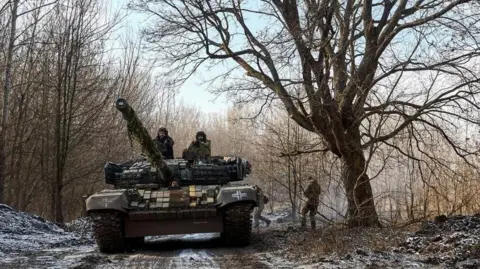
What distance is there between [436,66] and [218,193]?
443 cm

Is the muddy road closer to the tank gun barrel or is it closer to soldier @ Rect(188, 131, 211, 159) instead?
the tank gun barrel

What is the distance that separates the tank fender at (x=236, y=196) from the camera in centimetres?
968

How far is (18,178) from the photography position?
22078 mm

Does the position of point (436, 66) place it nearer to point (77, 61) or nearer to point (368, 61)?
point (368, 61)

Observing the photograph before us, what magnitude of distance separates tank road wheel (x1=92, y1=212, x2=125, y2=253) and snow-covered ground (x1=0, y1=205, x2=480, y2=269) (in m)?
0.26

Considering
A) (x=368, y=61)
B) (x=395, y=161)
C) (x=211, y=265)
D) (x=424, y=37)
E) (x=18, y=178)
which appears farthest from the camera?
(x=18, y=178)

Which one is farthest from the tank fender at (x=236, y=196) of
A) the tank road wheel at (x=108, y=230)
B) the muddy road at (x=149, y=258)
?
the tank road wheel at (x=108, y=230)

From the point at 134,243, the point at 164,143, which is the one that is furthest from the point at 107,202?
the point at 164,143

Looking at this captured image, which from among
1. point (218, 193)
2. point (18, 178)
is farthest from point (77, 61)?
point (218, 193)

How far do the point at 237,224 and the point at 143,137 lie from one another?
228 cm

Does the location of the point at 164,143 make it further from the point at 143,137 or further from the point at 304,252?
the point at 304,252

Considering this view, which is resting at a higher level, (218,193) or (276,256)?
(218,193)

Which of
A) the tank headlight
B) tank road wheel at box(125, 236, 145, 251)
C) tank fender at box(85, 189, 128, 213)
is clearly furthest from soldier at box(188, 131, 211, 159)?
tank fender at box(85, 189, 128, 213)

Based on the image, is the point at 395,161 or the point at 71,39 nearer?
the point at 395,161
